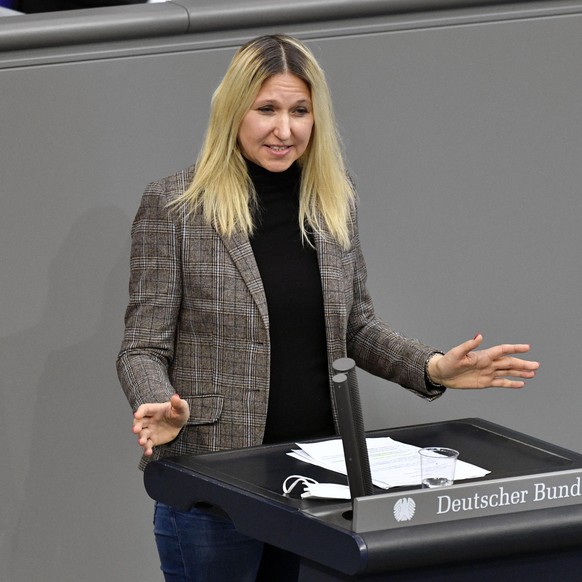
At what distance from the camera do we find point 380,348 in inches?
95.0

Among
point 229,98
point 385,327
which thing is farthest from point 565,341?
point 229,98

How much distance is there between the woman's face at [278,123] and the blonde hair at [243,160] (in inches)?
0.5

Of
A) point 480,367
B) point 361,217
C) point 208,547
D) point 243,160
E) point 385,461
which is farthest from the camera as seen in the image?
point 361,217

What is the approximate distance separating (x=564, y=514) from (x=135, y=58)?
1.72m

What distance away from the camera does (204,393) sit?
7.39ft

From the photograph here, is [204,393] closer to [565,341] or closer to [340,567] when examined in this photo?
[340,567]

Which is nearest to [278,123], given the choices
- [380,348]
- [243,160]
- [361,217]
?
[243,160]

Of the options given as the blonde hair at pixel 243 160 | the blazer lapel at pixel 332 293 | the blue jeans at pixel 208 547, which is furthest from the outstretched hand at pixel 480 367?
the blue jeans at pixel 208 547

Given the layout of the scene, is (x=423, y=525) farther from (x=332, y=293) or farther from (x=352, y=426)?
(x=332, y=293)

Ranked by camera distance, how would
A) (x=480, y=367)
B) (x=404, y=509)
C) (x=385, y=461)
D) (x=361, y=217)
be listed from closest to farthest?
(x=404, y=509), (x=385, y=461), (x=480, y=367), (x=361, y=217)

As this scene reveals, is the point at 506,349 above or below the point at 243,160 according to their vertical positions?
below

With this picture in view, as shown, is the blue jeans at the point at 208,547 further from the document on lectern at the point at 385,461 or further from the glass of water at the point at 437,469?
the glass of water at the point at 437,469

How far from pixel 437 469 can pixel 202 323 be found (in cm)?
64

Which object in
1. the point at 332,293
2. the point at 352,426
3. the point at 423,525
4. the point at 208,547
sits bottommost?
the point at 208,547
